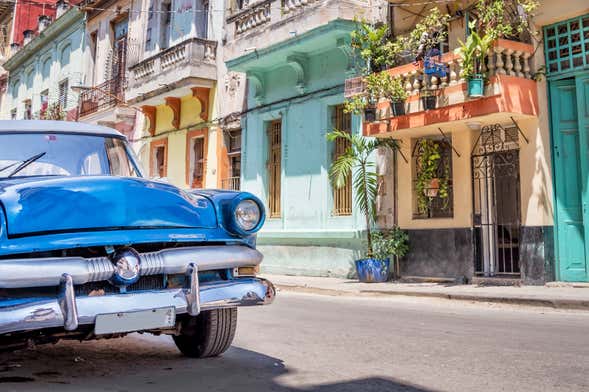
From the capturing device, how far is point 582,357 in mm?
4969

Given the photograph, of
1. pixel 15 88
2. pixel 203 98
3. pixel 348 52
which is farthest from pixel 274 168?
pixel 15 88

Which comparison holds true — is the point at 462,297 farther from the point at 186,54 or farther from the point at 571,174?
the point at 186,54

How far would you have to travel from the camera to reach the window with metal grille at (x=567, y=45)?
11141 millimetres

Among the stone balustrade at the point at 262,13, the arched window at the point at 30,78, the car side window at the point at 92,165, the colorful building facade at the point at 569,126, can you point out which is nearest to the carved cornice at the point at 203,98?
the stone balustrade at the point at 262,13

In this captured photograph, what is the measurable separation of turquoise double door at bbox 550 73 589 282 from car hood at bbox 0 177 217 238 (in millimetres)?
8625

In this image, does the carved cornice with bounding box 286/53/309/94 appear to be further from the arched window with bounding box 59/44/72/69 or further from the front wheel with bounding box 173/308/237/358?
the arched window with bounding box 59/44/72/69

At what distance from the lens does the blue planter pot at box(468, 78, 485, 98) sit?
1089cm

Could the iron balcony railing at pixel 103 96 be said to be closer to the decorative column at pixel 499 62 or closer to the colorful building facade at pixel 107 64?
the colorful building facade at pixel 107 64

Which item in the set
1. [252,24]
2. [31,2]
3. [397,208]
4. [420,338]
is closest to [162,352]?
[420,338]

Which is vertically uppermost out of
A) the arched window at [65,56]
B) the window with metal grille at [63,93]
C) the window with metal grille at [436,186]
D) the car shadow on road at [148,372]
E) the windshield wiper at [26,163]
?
the arched window at [65,56]

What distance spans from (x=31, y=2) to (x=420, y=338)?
108 feet

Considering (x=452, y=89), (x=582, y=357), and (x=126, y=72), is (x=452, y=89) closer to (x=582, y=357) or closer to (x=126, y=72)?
(x=582, y=357)

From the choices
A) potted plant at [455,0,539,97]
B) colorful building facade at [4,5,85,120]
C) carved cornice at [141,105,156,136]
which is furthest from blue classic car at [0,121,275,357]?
colorful building facade at [4,5,85,120]

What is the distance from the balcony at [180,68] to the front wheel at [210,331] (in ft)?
46.5
